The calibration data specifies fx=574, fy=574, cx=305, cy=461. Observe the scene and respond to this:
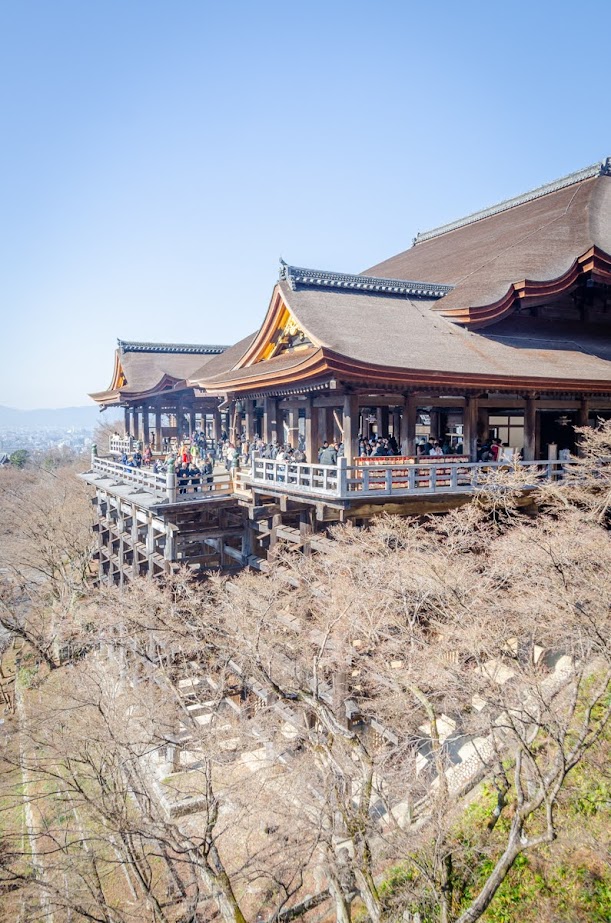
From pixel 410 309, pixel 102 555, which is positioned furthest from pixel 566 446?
pixel 102 555

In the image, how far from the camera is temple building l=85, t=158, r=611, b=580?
42.0ft

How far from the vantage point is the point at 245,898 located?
40.6 feet

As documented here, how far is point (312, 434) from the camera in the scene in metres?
15.6

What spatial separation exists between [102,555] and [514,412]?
20.6m

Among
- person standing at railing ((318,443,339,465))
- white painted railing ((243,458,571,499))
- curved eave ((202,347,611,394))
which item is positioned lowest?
white painted railing ((243,458,571,499))

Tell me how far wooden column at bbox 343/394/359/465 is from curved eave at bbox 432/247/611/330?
5354 mm

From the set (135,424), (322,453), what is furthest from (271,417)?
(135,424)

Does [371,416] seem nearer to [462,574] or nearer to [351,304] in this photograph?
[351,304]

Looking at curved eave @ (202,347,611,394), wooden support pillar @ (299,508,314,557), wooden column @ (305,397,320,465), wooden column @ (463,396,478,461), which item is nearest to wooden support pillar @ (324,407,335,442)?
wooden column @ (305,397,320,465)

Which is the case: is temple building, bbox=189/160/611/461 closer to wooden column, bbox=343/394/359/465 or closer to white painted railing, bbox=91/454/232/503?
wooden column, bbox=343/394/359/465

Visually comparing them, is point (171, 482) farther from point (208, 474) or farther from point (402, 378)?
point (402, 378)

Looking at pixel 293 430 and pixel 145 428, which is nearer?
pixel 293 430

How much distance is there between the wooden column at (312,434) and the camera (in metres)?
15.2

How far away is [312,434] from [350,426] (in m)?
2.46
